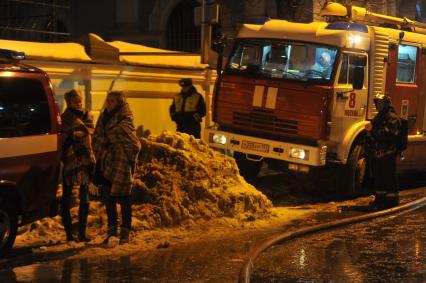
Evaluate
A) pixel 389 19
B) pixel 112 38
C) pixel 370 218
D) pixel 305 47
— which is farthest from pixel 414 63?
pixel 112 38

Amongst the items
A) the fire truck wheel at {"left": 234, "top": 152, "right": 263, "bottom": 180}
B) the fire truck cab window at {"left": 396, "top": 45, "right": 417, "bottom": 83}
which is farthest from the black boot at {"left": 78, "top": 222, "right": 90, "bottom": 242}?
the fire truck cab window at {"left": 396, "top": 45, "right": 417, "bottom": 83}

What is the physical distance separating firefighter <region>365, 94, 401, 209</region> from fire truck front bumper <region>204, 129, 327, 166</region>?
2.69 ft

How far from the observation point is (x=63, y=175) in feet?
23.4

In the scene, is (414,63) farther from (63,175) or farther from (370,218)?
(63,175)

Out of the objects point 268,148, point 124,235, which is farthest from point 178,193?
point 268,148

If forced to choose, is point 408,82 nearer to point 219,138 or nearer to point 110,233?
point 219,138

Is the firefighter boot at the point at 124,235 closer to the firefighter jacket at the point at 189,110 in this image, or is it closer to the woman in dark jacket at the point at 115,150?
the woman in dark jacket at the point at 115,150

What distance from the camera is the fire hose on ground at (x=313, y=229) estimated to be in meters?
6.23

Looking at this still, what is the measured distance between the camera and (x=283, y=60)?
423 inches

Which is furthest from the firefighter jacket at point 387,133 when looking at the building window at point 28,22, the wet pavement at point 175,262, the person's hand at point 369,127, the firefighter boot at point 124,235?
the building window at point 28,22

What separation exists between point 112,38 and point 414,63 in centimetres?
1196

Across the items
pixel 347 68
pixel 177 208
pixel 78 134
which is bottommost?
pixel 177 208

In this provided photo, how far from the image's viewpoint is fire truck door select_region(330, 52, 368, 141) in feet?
34.2

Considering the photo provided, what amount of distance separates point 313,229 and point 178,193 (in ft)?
5.84
